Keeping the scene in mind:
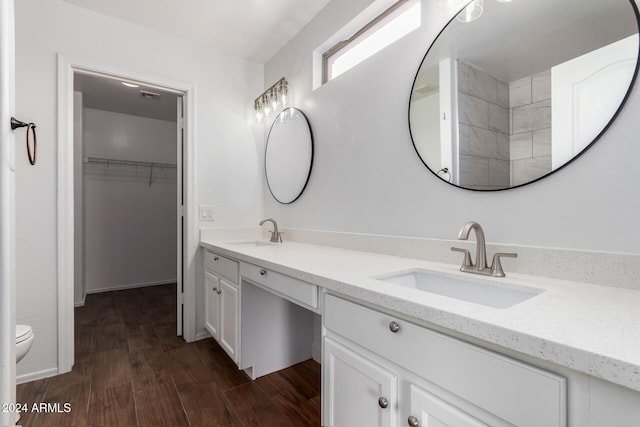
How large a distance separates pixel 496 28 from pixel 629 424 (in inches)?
50.9

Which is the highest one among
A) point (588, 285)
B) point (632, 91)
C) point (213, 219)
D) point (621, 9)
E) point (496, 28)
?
point (496, 28)

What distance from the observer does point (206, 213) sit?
248 centimetres

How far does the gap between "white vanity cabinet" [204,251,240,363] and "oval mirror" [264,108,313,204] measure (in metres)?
0.74

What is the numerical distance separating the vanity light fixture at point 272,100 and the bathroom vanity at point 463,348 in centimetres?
150

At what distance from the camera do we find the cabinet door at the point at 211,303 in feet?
6.89

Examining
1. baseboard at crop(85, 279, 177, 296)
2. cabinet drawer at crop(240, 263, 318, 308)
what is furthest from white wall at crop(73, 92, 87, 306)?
cabinet drawer at crop(240, 263, 318, 308)

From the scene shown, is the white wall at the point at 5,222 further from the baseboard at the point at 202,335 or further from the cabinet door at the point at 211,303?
the baseboard at the point at 202,335

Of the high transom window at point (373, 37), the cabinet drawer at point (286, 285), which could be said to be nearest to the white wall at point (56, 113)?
the high transom window at point (373, 37)

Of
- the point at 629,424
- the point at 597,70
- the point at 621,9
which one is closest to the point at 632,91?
the point at 597,70

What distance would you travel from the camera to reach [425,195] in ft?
4.66

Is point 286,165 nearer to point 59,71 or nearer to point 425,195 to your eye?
point 425,195

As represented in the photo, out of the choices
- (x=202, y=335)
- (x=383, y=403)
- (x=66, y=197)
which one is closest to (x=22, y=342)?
(x=66, y=197)

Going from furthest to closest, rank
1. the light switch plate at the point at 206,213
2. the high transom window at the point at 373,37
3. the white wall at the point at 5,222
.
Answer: the light switch plate at the point at 206,213, the high transom window at the point at 373,37, the white wall at the point at 5,222

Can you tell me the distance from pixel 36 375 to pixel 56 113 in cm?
165
